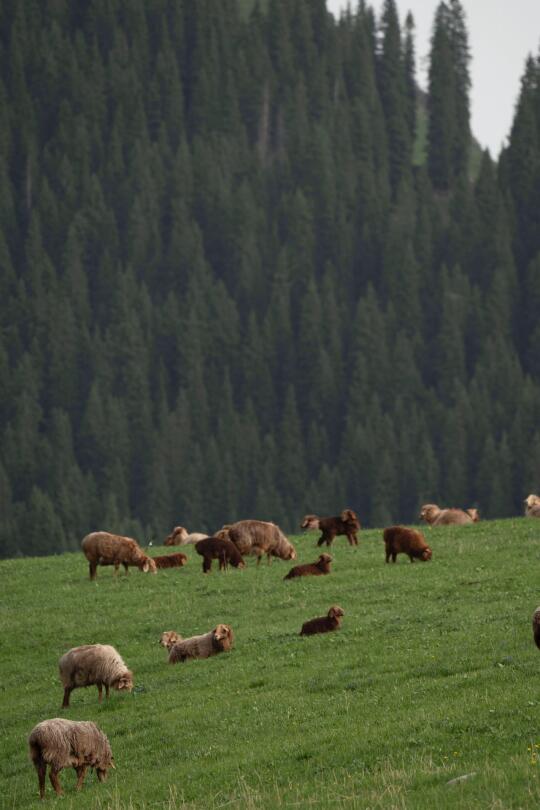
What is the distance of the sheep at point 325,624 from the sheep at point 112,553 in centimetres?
1040

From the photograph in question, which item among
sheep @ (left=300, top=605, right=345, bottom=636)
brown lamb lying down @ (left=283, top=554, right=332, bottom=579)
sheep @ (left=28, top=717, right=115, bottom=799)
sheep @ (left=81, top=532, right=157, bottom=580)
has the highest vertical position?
sheep @ (left=81, top=532, right=157, bottom=580)

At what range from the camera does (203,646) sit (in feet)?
104

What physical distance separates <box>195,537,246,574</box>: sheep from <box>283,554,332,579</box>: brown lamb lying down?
296cm

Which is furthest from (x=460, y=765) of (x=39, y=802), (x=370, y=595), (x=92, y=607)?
(x=92, y=607)

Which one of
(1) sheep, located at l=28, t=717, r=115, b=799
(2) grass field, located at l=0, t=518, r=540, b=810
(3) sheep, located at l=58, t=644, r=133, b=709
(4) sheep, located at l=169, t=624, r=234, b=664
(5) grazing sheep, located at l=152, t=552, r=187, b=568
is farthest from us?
(5) grazing sheep, located at l=152, t=552, r=187, b=568

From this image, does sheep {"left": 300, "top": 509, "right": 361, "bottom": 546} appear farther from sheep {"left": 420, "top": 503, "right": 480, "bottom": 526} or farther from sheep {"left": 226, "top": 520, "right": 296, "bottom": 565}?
sheep {"left": 420, "top": 503, "right": 480, "bottom": 526}

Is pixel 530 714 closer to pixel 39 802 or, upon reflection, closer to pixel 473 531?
pixel 39 802

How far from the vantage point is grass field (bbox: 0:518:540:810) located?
20.0 meters

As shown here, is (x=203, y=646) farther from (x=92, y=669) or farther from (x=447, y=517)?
(x=447, y=517)

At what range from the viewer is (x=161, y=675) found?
3044cm

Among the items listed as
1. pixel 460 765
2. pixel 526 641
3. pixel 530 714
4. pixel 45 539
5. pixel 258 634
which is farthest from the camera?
pixel 45 539

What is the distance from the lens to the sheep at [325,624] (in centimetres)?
3169

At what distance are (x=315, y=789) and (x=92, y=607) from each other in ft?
64.0

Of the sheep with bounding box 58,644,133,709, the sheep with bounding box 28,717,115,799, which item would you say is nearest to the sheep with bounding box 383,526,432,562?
the sheep with bounding box 58,644,133,709
